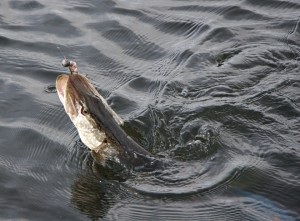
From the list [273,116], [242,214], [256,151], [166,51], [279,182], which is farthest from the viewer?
[166,51]

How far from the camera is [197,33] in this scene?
335 inches

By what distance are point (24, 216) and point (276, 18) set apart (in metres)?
4.87

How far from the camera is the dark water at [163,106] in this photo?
5.52 m

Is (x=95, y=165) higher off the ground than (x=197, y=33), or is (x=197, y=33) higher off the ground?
(x=197, y=33)

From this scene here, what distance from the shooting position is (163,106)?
694 cm

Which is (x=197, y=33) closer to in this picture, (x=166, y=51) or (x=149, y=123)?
(x=166, y=51)

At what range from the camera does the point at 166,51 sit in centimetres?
814

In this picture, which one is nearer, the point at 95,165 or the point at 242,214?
the point at 242,214

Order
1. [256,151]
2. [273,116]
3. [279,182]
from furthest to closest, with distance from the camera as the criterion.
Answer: [273,116], [256,151], [279,182]

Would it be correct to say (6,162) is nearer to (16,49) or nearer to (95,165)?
(95,165)

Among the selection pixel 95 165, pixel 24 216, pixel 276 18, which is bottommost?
pixel 24 216

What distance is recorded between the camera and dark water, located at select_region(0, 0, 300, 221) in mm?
5520

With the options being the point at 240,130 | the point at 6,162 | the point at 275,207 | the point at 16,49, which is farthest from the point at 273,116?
the point at 16,49

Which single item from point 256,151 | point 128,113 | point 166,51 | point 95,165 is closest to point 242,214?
point 256,151
